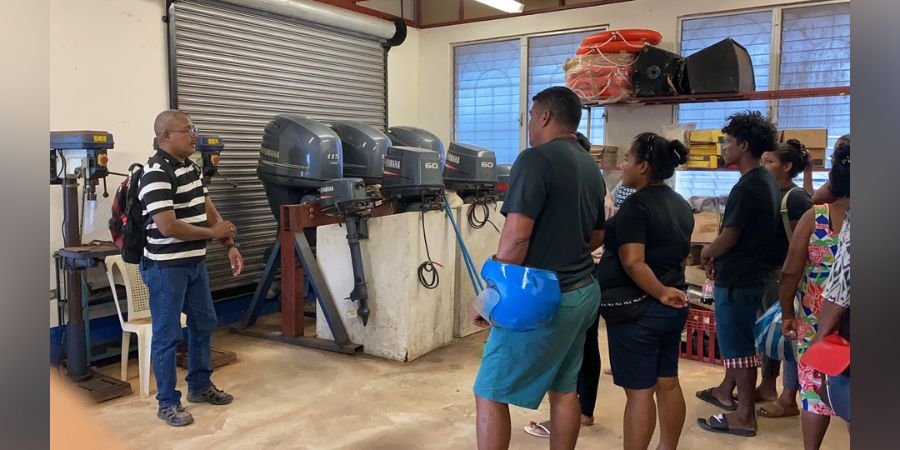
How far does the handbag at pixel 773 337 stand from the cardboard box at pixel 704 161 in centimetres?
225

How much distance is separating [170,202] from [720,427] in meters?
3.00

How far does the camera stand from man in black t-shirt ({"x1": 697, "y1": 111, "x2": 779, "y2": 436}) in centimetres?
320

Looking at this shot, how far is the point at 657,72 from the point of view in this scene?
554 centimetres

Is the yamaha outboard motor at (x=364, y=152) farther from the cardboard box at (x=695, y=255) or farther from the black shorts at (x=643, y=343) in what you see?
the black shorts at (x=643, y=343)

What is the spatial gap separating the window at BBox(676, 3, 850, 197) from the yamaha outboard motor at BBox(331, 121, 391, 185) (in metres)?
2.77

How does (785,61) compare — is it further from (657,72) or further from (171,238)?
(171,238)

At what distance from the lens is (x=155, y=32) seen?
16.8 feet

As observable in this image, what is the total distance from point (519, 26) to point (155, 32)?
11.9ft

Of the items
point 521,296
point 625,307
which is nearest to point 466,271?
point 625,307

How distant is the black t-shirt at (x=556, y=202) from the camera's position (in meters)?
2.31

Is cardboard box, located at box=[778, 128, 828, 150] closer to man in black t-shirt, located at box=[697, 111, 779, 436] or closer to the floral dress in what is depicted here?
man in black t-shirt, located at box=[697, 111, 779, 436]

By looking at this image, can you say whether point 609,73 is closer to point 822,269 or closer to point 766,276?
point 766,276

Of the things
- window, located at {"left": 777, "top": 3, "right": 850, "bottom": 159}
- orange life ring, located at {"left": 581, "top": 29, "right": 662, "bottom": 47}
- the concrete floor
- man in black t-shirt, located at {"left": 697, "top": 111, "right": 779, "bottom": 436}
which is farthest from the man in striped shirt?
window, located at {"left": 777, "top": 3, "right": 850, "bottom": 159}
